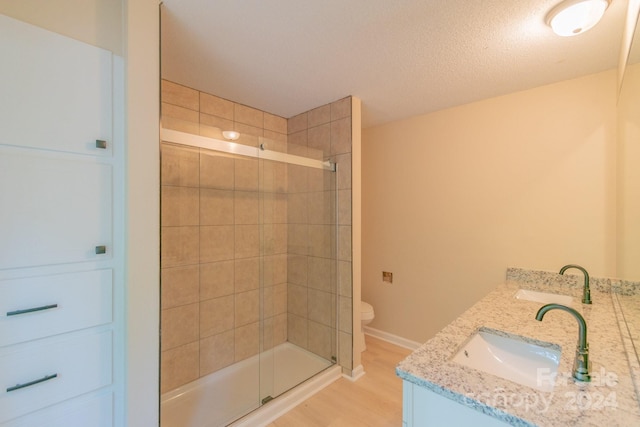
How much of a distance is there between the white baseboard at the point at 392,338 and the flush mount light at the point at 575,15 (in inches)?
104

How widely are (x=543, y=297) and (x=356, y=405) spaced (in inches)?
60.1

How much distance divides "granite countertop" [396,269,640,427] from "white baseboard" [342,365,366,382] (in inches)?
48.8

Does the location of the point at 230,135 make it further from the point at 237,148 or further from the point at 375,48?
the point at 375,48

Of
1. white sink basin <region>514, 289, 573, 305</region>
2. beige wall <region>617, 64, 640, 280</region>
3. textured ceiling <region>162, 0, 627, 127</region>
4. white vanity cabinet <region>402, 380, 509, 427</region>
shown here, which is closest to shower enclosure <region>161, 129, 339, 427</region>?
textured ceiling <region>162, 0, 627, 127</region>

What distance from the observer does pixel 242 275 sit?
2408mm

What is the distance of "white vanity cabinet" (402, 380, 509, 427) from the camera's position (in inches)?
31.9

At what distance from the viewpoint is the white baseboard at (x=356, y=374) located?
2219mm

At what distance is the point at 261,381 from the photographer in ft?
6.71

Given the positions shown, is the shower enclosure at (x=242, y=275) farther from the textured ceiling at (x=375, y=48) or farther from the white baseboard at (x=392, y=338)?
the white baseboard at (x=392, y=338)

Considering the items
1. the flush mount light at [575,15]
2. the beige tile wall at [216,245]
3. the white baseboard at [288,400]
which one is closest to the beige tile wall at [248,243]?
the beige tile wall at [216,245]
